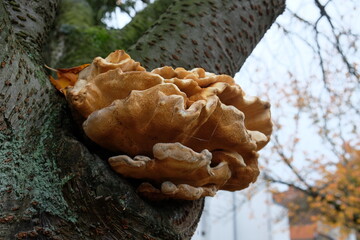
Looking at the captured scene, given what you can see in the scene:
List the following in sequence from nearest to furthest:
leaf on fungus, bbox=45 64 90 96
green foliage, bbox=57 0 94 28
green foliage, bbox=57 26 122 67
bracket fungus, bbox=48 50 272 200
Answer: bracket fungus, bbox=48 50 272 200 → leaf on fungus, bbox=45 64 90 96 → green foliage, bbox=57 26 122 67 → green foliage, bbox=57 0 94 28

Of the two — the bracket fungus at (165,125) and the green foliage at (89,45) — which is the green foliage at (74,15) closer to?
the green foliage at (89,45)

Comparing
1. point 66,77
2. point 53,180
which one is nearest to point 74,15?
point 66,77

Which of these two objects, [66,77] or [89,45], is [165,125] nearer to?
[66,77]

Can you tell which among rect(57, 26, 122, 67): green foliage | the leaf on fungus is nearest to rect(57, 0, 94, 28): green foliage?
rect(57, 26, 122, 67): green foliage

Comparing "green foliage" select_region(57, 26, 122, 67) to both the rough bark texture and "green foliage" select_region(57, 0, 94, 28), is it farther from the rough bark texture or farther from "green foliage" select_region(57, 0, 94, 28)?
the rough bark texture

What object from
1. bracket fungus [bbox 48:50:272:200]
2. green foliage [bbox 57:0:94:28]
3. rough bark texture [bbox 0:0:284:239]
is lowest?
rough bark texture [bbox 0:0:284:239]

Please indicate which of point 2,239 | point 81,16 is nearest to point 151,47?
point 2,239

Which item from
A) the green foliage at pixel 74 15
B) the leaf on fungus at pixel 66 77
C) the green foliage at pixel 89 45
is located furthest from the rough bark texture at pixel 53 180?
the green foliage at pixel 74 15
